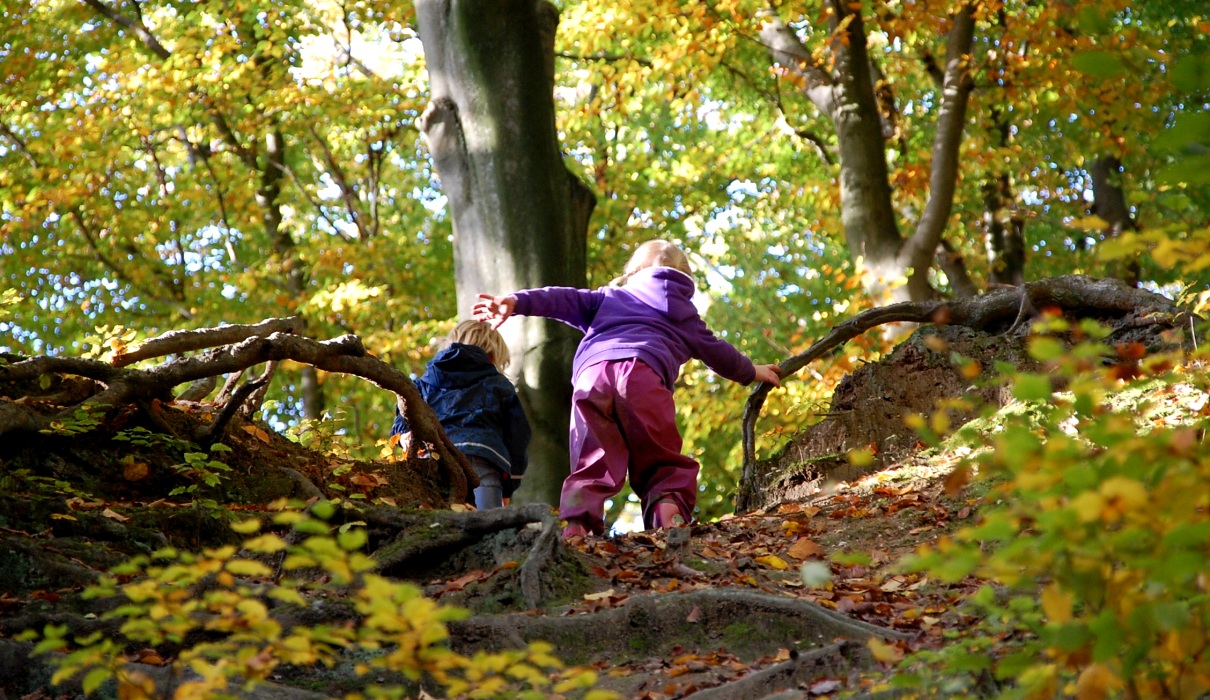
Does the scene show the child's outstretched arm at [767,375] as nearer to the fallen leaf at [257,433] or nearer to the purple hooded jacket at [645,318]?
the purple hooded jacket at [645,318]

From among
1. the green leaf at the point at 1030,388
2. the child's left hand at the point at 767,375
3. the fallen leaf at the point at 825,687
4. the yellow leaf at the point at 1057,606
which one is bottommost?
the fallen leaf at the point at 825,687

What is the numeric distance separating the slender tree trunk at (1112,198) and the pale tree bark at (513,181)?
32.4ft

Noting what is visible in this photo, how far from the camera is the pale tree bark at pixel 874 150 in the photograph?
37.6 ft

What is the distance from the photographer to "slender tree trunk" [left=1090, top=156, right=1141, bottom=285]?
640 inches

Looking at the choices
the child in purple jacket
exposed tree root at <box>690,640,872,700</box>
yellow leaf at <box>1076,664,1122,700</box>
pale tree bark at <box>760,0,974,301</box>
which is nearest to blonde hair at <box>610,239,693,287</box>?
the child in purple jacket

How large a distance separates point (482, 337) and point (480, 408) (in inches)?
21.8

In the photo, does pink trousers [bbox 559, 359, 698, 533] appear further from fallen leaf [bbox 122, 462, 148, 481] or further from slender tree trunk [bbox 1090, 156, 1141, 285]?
slender tree trunk [bbox 1090, 156, 1141, 285]

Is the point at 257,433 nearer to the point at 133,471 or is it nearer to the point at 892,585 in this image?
the point at 133,471

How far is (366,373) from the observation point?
5.77 m

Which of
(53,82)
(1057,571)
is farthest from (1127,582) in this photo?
(53,82)

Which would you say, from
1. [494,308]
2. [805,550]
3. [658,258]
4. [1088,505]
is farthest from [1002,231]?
[1088,505]

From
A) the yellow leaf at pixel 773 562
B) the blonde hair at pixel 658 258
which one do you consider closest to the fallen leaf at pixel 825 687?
the yellow leaf at pixel 773 562

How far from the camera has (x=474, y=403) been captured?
24.2 feet

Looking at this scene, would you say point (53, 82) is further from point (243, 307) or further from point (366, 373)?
point (366, 373)
